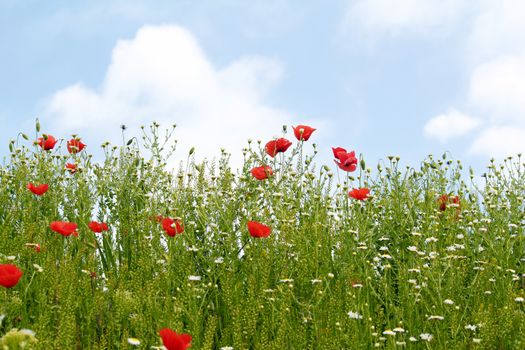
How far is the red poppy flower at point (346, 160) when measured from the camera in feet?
18.2

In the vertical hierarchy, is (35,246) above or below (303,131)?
below

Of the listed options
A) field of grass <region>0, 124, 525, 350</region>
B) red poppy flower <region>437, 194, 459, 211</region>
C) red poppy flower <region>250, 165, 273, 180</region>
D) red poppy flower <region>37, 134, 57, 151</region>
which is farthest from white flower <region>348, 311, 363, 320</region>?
red poppy flower <region>37, 134, 57, 151</region>

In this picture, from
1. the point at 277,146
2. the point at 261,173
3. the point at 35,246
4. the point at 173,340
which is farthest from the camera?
the point at 277,146

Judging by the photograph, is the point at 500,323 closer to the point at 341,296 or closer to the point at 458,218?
the point at 341,296

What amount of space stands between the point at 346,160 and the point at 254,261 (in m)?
1.32

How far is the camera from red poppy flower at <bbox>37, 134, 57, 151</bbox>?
21.2ft

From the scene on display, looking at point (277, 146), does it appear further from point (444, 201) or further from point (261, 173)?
point (444, 201)

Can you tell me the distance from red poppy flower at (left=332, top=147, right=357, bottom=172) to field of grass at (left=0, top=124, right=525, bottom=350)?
220 mm

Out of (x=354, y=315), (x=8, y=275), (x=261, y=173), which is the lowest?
(x=354, y=315)

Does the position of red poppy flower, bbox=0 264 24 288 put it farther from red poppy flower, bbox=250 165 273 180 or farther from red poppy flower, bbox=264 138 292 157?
red poppy flower, bbox=264 138 292 157

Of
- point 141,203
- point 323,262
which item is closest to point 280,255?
point 323,262

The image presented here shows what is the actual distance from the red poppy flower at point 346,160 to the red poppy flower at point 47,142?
2.71 meters

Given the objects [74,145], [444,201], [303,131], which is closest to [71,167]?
[74,145]

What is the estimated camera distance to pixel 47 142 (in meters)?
6.47
